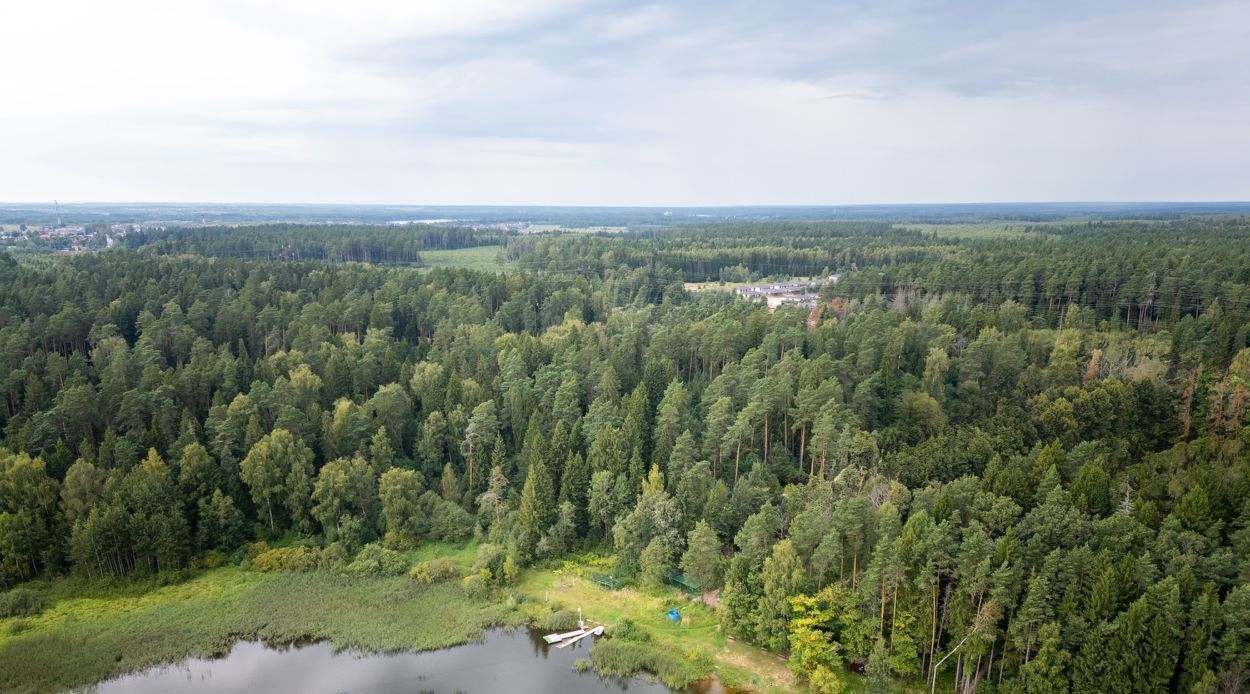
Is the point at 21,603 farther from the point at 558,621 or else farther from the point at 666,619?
the point at 666,619

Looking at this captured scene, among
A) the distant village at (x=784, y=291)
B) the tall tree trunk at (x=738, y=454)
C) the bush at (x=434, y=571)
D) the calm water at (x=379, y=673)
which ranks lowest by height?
the calm water at (x=379, y=673)

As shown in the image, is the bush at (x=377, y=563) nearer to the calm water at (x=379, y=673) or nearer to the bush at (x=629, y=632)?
the calm water at (x=379, y=673)

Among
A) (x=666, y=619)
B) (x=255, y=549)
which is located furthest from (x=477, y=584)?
(x=255, y=549)

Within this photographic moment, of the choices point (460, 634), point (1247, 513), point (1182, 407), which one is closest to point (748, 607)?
point (460, 634)

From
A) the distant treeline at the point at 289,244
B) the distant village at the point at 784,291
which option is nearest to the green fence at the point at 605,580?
the distant village at the point at 784,291

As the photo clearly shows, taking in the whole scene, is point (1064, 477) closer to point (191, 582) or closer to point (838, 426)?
point (838, 426)
